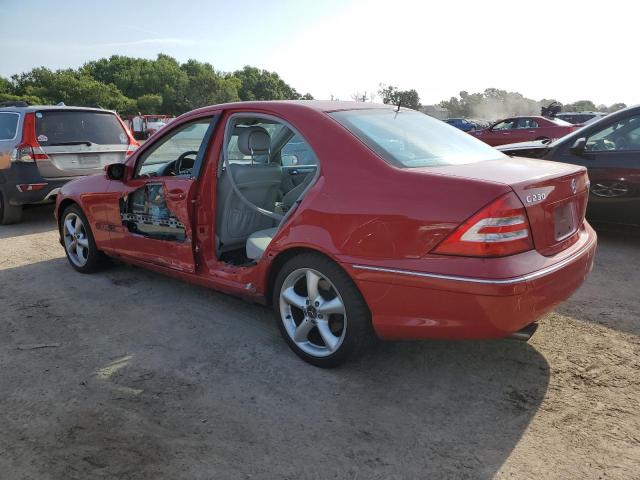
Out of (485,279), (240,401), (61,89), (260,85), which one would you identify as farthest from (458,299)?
(260,85)

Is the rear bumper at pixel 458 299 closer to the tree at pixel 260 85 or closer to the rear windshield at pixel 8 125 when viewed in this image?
the rear windshield at pixel 8 125

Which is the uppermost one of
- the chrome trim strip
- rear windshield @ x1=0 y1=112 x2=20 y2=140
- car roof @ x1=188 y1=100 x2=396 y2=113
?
rear windshield @ x1=0 y1=112 x2=20 y2=140

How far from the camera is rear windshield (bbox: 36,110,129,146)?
6.92 meters

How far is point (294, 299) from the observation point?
3055 millimetres

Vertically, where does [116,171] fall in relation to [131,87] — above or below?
below

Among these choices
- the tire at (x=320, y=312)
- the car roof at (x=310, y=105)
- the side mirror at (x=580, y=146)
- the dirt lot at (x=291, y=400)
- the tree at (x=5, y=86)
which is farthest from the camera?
the tree at (x=5, y=86)

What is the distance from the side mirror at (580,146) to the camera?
5.56 metres

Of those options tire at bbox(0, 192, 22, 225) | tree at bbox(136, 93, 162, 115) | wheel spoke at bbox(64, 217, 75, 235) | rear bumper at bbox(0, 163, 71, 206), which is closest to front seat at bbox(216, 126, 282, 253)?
wheel spoke at bbox(64, 217, 75, 235)

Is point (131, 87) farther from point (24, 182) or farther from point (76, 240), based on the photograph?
point (76, 240)

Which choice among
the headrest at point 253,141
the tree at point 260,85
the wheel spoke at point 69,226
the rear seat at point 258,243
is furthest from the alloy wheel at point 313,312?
the tree at point 260,85

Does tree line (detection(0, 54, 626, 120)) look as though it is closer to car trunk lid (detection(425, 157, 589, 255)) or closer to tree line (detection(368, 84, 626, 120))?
tree line (detection(368, 84, 626, 120))

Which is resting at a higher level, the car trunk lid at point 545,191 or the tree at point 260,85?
the tree at point 260,85

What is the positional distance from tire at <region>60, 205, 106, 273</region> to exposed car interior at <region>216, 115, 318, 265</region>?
174 cm

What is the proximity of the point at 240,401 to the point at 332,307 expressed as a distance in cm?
72
